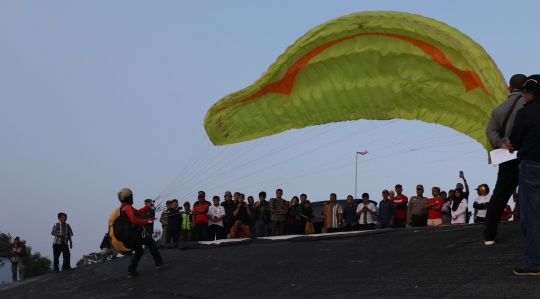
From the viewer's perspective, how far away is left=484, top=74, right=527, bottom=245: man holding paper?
19.8 feet

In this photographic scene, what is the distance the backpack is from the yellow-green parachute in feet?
7.45

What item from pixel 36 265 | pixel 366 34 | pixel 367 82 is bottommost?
pixel 36 265

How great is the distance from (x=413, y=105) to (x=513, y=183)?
4716mm

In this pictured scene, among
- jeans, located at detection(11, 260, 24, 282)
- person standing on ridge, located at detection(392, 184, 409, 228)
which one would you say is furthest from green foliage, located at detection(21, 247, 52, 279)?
person standing on ridge, located at detection(392, 184, 409, 228)

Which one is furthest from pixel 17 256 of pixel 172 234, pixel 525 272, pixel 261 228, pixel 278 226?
pixel 525 272

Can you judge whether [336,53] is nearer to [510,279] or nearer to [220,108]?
[220,108]

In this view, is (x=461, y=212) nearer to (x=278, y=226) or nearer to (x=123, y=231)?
(x=278, y=226)

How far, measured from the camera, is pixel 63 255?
15.0 metres

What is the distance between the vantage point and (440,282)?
548 centimetres

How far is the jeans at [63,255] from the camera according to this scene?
14914mm

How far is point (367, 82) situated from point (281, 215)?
4.54 meters

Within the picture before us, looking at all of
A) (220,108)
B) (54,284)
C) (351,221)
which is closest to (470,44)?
(220,108)

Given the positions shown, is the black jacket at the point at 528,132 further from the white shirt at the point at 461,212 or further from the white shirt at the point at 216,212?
the white shirt at the point at 216,212

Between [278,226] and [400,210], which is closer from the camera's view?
[400,210]
